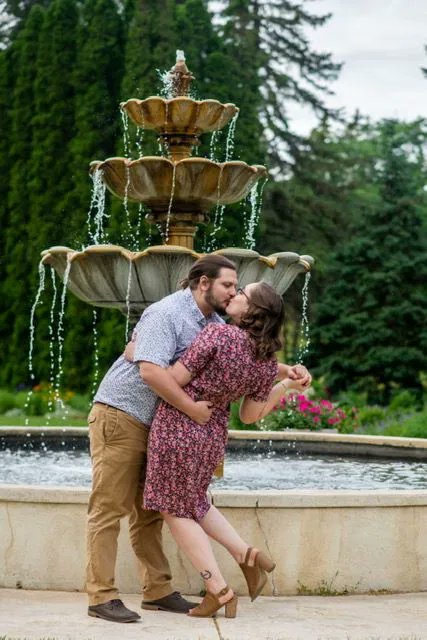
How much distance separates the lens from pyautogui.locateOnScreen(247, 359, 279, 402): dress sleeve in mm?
5246

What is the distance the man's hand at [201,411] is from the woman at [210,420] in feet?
0.11

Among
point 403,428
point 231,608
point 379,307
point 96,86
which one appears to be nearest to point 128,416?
point 231,608

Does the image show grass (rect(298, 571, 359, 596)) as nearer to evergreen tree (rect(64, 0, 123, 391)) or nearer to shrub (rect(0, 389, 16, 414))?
shrub (rect(0, 389, 16, 414))

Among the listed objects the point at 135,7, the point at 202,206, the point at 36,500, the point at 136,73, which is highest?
the point at 135,7

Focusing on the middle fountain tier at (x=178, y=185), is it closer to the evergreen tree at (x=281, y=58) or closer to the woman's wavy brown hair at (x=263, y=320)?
the woman's wavy brown hair at (x=263, y=320)

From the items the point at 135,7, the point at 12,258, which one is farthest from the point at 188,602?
the point at 135,7

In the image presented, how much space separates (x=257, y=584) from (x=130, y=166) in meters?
3.61

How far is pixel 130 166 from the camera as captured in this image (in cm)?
803

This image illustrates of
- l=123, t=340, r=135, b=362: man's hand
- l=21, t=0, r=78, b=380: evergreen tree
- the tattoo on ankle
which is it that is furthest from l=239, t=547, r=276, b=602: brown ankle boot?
l=21, t=0, r=78, b=380: evergreen tree

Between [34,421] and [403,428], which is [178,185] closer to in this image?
[403,428]

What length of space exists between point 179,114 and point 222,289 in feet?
10.8

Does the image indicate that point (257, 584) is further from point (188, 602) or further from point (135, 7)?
point (135, 7)

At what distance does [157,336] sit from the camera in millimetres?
→ 5137

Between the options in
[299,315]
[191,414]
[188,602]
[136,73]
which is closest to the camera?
[191,414]
